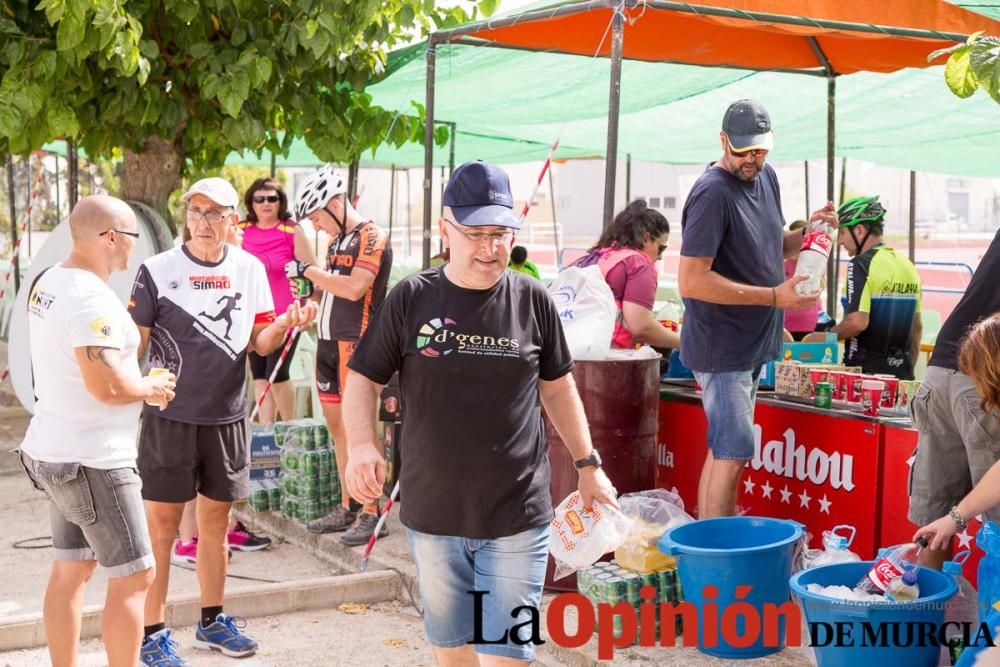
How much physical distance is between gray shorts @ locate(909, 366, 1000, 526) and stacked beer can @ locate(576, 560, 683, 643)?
46.3 inches

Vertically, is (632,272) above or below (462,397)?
above

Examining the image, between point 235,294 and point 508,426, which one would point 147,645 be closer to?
point 235,294

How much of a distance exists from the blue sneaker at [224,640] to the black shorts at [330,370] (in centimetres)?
189

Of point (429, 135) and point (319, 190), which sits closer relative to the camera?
point (319, 190)

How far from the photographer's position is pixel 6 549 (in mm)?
7277

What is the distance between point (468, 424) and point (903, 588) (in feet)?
6.01

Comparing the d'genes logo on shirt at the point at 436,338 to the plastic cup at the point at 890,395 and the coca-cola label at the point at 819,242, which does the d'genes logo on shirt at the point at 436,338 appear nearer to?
the coca-cola label at the point at 819,242

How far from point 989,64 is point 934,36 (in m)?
3.89

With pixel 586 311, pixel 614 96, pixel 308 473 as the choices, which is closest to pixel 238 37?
pixel 308 473

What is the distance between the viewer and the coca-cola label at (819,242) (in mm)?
5367

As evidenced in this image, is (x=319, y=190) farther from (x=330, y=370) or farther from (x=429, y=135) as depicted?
(x=429, y=135)

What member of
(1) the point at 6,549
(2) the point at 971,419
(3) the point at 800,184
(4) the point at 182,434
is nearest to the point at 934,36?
(2) the point at 971,419

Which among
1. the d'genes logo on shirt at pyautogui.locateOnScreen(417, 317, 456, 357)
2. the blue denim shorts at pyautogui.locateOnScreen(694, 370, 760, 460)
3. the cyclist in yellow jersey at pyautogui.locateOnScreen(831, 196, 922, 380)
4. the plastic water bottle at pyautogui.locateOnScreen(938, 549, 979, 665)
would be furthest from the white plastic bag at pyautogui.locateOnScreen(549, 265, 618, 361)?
the d'genes logo on shirt at pyautogui.locateOnScreen(417, 317, 456, 357)

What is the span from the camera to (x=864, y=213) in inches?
297
